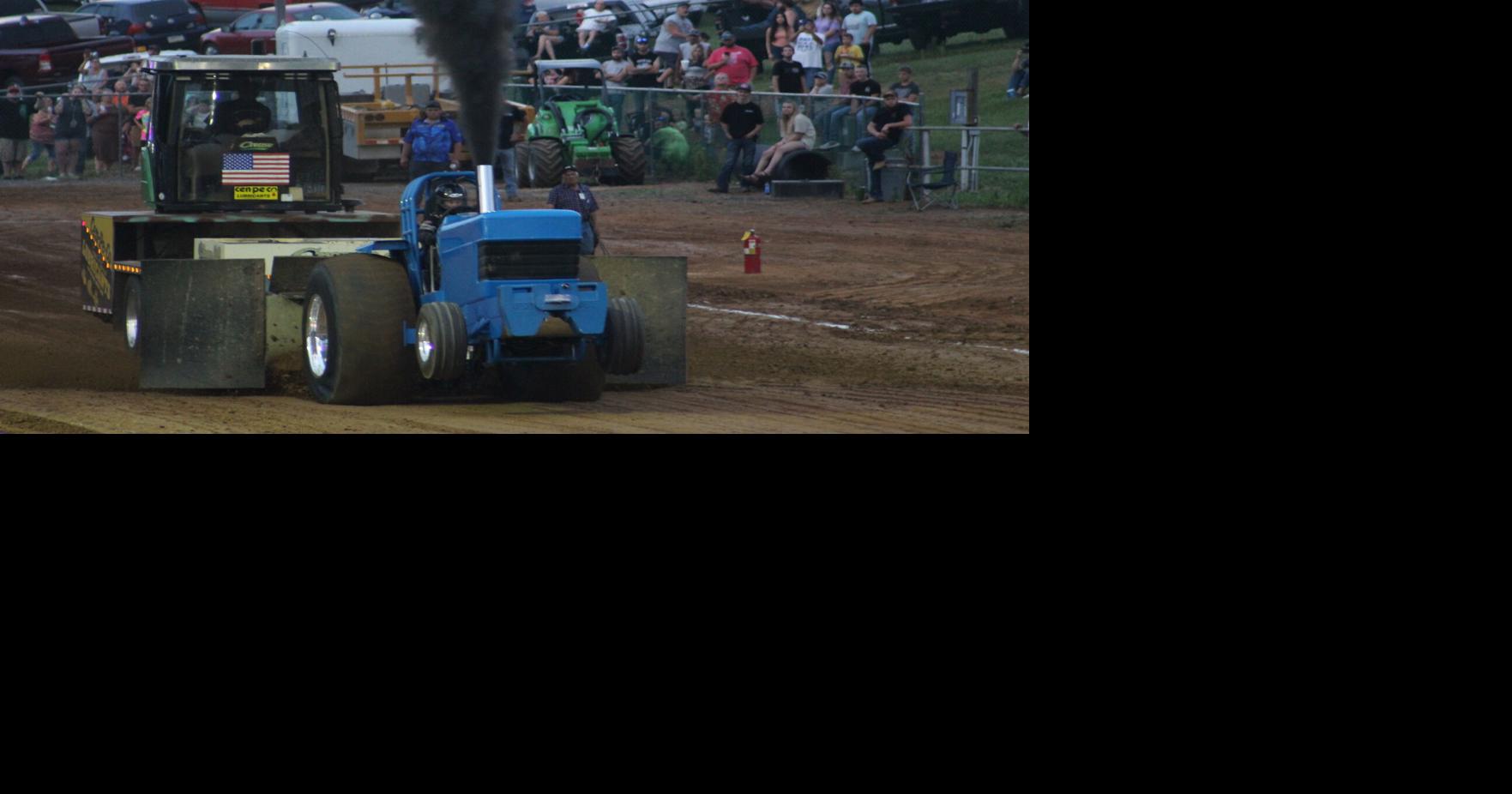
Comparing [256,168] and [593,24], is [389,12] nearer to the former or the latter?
[593,24]

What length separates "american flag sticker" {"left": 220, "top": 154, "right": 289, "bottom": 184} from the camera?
13641mm

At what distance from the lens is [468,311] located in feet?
33.7

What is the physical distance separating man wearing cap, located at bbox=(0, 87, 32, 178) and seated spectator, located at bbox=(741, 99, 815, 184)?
12.6 metres

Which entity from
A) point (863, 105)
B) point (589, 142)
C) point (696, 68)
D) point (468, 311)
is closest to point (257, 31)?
point (696, 68)

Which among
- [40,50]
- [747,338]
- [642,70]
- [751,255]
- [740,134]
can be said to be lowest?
[747,338]

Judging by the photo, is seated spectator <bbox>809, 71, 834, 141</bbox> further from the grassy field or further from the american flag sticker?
the american flag sticker

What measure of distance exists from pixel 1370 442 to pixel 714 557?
290 cm

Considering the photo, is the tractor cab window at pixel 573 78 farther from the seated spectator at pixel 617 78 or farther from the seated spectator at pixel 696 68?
the seated spectator at pixel 696 68

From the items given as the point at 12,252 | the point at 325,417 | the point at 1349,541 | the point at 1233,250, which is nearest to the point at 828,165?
the point at 12,252

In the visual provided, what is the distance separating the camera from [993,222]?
844 inches

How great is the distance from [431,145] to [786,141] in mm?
4680

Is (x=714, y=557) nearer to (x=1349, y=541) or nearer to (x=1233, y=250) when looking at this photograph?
(x=1349, y=541)

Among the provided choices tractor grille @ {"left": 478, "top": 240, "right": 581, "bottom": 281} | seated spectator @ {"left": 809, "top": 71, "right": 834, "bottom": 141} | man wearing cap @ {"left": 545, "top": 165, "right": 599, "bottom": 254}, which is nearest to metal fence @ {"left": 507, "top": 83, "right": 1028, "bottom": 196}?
seated spectator @ {"left": 809, "top": 71, "right": 834, "bottom": 141}

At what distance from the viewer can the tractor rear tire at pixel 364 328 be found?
10.7m
